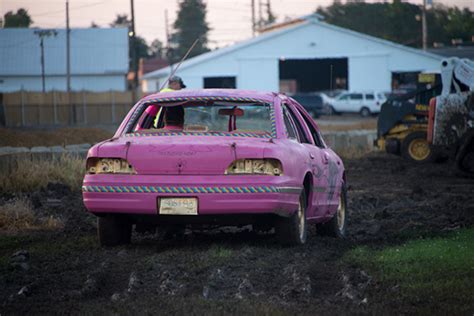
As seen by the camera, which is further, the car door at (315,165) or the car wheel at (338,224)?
the car wheel at (338,224)

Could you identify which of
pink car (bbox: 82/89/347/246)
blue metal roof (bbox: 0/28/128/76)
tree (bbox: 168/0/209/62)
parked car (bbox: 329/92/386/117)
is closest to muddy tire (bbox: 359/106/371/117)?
parked car (bbox: 329/92/386/117)

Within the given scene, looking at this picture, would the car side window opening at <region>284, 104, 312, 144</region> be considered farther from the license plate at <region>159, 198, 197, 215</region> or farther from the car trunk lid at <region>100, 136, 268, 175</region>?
the license plate at <region>159, 198, 197, 215</region>

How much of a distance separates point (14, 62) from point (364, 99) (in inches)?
904

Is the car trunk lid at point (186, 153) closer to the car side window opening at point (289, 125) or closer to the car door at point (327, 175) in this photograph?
the car side window opening at point (289, 125)

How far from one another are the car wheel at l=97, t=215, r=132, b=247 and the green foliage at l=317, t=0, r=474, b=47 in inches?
2589

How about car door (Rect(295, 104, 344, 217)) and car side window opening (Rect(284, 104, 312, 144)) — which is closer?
car side window opening (Rect(284, 104, 312, 144))

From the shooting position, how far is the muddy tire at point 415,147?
97.2 feet

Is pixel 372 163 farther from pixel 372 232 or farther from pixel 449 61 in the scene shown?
pixel 372 232

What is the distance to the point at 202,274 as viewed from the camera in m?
8.59

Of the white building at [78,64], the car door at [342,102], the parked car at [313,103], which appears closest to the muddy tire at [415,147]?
the parked car at [313,103]

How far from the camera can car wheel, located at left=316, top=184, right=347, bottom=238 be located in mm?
12086

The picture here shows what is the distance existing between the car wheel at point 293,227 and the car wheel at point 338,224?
1623 millimetres

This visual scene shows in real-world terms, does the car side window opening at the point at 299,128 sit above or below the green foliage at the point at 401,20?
below

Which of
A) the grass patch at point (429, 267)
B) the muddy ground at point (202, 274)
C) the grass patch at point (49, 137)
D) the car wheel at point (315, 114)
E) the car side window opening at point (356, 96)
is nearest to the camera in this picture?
the muddy ground at point (202, 274)
